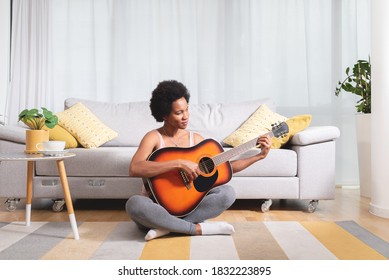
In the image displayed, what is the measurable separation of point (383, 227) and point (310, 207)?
0.62 meters

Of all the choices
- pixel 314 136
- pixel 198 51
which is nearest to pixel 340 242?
pixel 314 136

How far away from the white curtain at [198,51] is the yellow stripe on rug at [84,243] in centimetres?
221

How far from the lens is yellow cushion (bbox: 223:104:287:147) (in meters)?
3.74

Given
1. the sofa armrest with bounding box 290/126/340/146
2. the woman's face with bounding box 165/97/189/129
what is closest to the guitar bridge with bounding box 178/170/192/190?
the woman's face with bounding box 165/97/189/129

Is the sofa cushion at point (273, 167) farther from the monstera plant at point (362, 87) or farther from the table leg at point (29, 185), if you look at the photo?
Answer: the table leg at point (29, 185)

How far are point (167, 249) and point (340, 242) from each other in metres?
0.90

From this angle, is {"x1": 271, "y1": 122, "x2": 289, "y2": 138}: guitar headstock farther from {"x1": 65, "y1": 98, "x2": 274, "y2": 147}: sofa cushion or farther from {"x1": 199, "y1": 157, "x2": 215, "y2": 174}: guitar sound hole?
{"x1": 65, "y1": 98, "x2": 274, "y2": 147}: sofa cushion

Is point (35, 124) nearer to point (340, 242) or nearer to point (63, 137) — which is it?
point (63, 137)

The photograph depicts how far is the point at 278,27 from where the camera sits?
4867mm

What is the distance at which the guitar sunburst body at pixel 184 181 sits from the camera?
243cm

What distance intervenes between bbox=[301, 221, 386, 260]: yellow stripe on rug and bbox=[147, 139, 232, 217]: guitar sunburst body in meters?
0.66

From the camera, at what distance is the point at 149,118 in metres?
4.11
